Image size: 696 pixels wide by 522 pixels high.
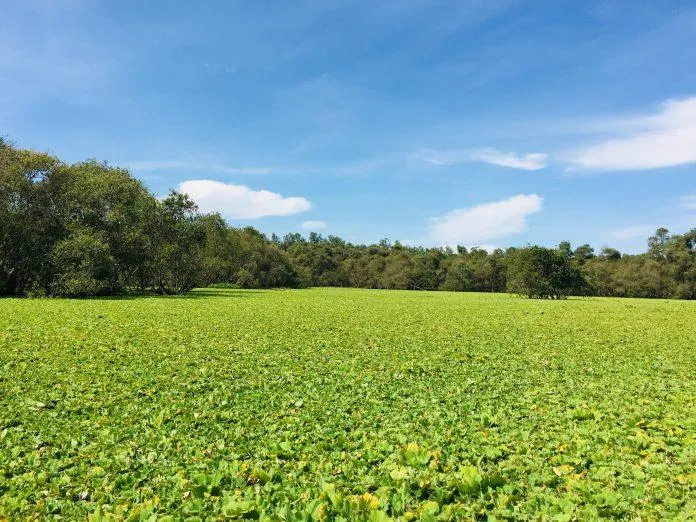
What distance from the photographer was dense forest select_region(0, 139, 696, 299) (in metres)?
22.4

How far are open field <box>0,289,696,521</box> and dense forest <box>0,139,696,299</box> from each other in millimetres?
15486

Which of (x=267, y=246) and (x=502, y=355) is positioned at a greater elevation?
(x=267, y=246)

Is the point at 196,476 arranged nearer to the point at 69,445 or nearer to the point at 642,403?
the point at 69,445

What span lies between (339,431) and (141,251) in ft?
86.4

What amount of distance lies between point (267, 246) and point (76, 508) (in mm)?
50673

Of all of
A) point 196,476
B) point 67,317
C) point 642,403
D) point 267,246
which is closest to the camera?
point 196,476

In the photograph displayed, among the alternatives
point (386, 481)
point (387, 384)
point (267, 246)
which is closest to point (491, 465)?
point (386, 481)

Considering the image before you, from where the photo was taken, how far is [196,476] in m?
3.54

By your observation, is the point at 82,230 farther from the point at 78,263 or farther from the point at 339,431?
the point at 339,431

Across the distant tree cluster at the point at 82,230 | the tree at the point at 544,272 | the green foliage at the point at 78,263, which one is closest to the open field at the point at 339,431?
the green foliage at the point at 78,263

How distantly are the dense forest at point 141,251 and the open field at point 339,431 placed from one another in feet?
50.8

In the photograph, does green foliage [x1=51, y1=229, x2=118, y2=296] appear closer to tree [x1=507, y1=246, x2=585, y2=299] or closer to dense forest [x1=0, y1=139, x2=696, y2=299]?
dense forest [x1=0, y1=139, x2=696, y2=299]

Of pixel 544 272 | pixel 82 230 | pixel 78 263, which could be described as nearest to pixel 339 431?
pixel 78 263

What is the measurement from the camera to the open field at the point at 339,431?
3260 mm
